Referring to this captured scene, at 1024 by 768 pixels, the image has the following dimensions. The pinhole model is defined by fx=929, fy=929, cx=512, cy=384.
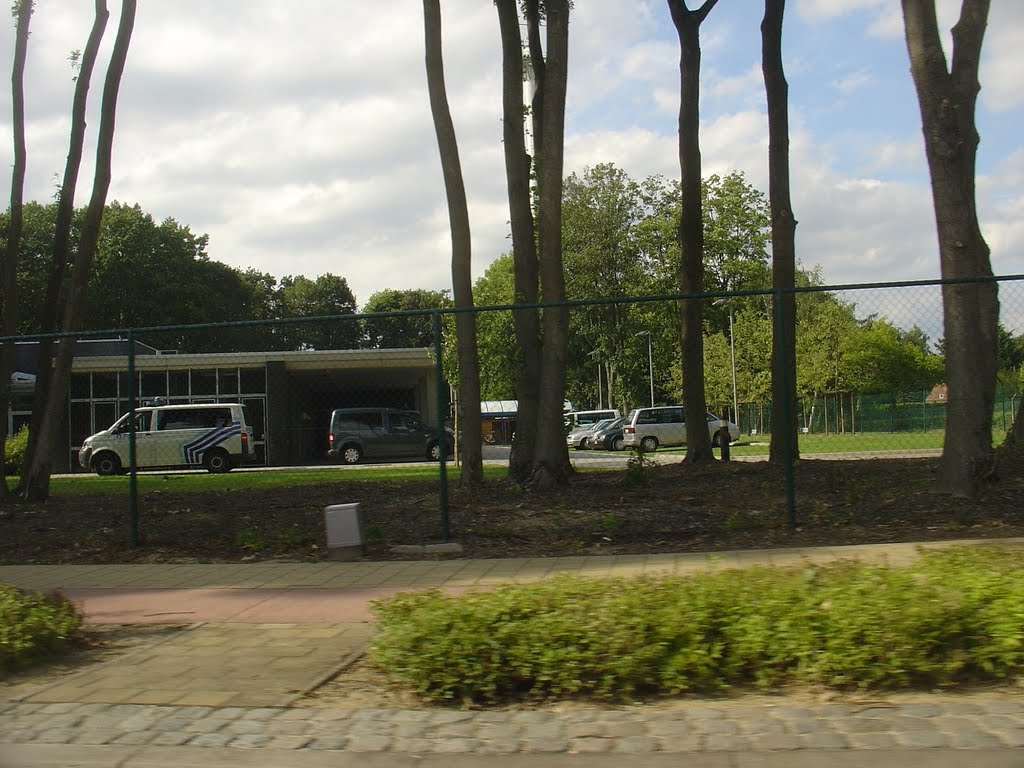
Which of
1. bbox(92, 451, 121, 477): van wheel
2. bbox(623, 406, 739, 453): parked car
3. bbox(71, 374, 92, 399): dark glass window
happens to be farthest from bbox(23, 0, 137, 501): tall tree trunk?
bbox(623, 406, 739, 453): parked car

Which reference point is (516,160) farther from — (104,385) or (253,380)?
(104,385)

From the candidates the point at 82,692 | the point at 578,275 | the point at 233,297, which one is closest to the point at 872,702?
the point at 82,692

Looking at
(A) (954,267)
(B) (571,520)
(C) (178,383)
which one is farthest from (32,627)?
(C) (178,383)

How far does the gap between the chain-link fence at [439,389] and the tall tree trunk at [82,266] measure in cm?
202

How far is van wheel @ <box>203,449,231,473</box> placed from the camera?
26.0 metres

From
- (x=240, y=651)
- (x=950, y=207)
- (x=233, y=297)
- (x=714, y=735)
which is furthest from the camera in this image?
(x=233, y=297)

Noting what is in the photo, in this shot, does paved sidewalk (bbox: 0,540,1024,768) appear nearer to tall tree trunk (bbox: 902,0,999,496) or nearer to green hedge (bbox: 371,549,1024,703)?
green hedge (bbox: 371,549,1024,703)

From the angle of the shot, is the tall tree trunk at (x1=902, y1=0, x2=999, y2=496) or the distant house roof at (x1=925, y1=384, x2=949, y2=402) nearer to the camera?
the tall tree trunk at (x1=902, y1=0, x2=999, y2=496)

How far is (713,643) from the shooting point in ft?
16.4

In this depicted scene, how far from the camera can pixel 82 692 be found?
17.1ft

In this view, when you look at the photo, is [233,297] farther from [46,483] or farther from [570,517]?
[570,517]

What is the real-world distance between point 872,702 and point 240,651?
3.81m

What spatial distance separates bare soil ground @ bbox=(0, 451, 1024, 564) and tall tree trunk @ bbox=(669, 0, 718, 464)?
361cm

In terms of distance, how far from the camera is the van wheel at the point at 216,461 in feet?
85.3
